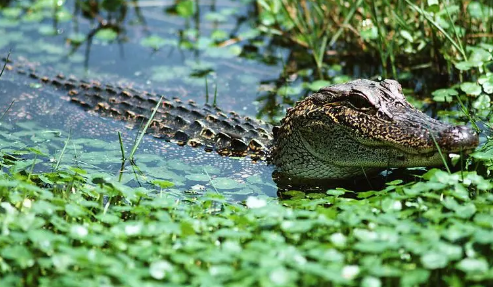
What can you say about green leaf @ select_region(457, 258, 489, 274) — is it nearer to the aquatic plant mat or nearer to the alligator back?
the aquatic plant mat

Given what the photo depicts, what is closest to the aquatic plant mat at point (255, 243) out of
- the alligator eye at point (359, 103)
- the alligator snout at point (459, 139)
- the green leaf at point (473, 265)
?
the green leaf at point (473, 265)

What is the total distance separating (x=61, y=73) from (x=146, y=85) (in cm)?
101

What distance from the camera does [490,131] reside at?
6.29 m

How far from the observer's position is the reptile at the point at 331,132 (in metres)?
5.24

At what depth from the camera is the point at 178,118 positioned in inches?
273

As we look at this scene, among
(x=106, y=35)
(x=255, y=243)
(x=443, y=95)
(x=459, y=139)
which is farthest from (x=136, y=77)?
(x=255, y=243)

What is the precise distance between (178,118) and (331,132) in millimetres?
1817

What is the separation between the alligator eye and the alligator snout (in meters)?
0.70

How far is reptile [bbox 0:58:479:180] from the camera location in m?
5.24

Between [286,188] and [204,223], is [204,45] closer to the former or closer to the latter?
[286,188]

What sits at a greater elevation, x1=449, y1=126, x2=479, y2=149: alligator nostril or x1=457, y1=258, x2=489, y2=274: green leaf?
x1=449, y1=126, x2=479, y2=149: alligator nostril

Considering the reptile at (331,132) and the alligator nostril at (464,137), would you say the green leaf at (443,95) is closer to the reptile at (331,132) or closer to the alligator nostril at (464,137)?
the reptile at (331,132)

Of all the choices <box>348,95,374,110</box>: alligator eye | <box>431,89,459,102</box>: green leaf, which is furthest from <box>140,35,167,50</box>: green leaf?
<box>348,95,374,110</box>: alligator eye

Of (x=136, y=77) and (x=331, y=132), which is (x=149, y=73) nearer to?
(x=136, y=77)
